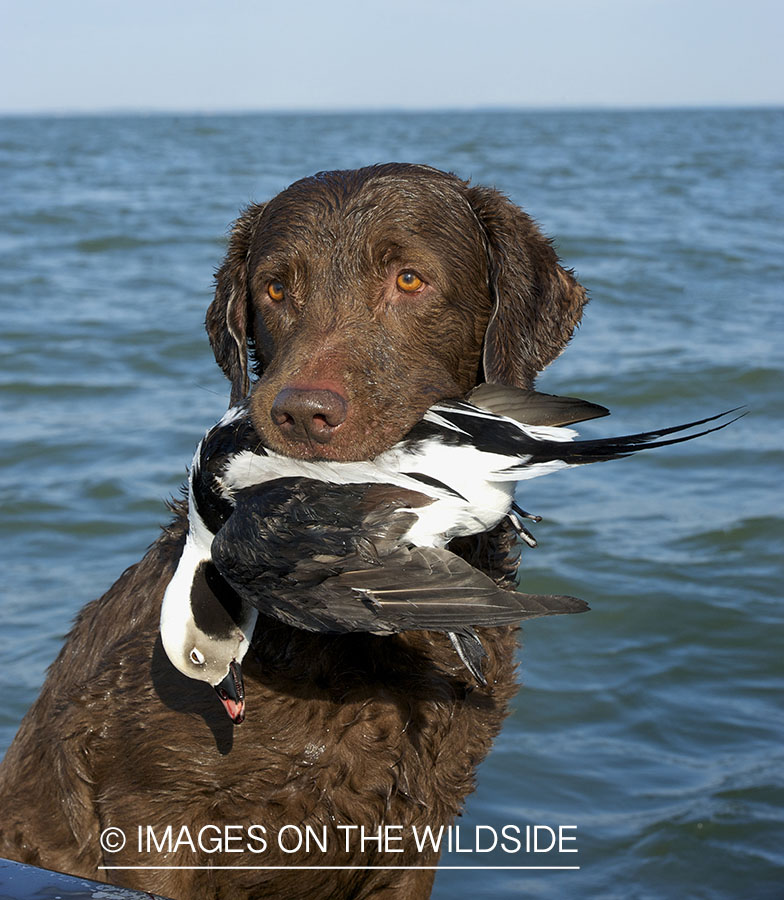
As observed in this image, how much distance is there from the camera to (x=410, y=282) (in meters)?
3.54

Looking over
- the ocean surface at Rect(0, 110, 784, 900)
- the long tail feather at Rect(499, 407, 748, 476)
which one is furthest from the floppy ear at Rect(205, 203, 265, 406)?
the long tail feather at Rect(499, 407, 748, 476)

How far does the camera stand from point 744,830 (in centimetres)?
468

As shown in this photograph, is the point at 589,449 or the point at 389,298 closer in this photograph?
the point at 589,449

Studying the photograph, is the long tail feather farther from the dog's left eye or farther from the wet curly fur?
the dog's left eye

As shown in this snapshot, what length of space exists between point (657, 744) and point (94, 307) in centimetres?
906

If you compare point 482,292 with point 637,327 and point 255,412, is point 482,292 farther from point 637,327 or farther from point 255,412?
point 637,327

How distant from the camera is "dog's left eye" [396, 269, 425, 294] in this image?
11.6 ft

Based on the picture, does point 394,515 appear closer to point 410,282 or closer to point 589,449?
point 589,449

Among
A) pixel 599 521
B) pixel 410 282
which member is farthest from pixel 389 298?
pixel 599 521

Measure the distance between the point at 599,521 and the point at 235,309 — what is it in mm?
4317

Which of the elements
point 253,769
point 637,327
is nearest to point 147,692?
point 253,769

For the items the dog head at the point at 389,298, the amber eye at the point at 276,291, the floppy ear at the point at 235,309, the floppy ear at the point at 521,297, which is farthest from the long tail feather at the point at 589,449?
the floppy ear at the point at 235,309

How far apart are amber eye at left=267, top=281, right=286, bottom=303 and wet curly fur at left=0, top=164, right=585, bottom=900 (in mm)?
30

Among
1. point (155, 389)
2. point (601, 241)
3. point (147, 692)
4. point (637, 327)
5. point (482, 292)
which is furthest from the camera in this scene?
point (601, 241)
